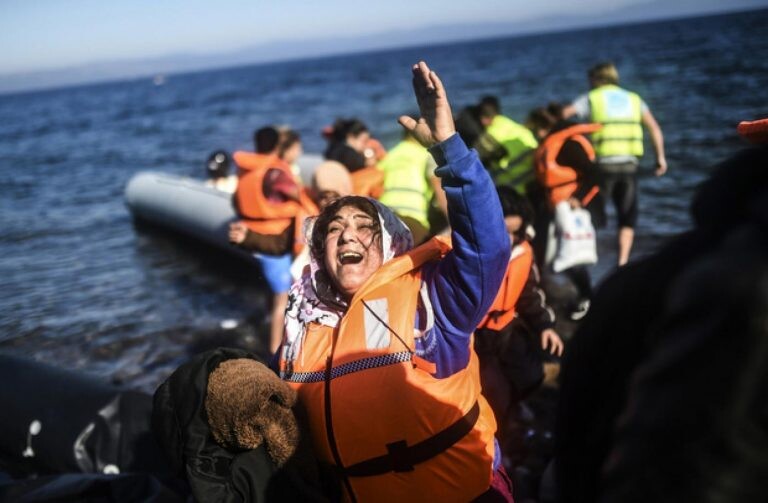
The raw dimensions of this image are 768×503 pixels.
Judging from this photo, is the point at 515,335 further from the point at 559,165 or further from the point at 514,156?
the point at 514,156

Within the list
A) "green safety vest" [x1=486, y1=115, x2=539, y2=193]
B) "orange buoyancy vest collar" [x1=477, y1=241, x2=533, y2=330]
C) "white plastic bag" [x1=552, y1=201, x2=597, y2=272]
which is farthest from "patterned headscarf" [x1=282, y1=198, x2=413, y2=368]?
"green safety vest" [x1=486, y1=115, x2=539, y2=193]

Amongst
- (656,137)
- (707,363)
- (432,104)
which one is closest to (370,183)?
(432,104)

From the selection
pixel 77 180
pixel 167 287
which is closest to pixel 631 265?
pixel 167 287

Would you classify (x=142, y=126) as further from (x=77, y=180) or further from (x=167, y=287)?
(x=167, y=287)

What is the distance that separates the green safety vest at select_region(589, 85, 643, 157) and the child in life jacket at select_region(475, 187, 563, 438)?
112 inches

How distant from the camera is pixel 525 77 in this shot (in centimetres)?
4122

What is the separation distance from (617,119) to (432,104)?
4456 millimetres

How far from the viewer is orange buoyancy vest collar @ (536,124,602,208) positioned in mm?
4953

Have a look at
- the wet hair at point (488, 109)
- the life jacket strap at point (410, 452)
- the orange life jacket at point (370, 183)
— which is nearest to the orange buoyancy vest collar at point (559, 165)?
the wet hair at point (488, 109)

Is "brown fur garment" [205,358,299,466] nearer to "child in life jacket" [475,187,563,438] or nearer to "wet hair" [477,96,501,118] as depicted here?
"child in life jacket" [475,187,563,438]

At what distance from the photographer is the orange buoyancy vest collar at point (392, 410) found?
1841 millimetres

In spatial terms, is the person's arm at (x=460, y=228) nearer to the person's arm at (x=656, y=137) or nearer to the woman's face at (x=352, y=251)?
the woman's face at (x=352, y=251)

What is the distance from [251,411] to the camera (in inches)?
75.0

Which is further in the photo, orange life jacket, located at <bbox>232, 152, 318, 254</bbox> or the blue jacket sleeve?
orange life jacket, located at <bbox>232, 152, 318, 254</bbox>
